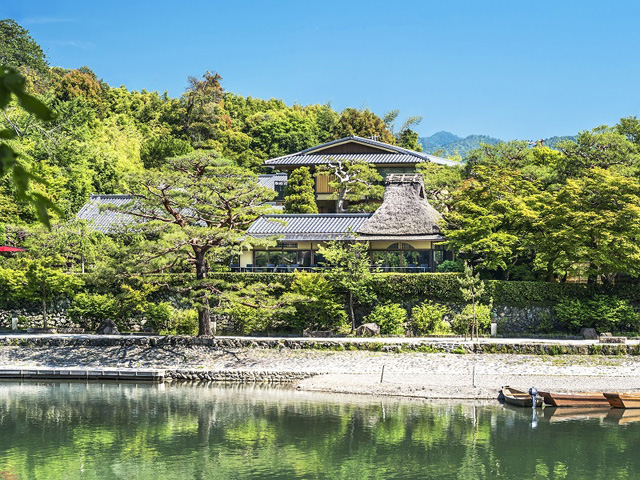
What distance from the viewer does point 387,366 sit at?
27.9m

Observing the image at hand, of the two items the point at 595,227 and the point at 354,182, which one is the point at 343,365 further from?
the point at 354,182

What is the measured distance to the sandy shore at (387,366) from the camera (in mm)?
25500

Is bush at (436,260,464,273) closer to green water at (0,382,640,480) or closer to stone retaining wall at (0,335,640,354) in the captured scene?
stone retaining wall at (0,335,640,354)

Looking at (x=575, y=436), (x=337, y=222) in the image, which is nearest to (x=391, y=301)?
(x=337, y=222)

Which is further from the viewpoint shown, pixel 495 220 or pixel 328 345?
pixel 495 220

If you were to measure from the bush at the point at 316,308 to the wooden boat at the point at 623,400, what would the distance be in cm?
1187

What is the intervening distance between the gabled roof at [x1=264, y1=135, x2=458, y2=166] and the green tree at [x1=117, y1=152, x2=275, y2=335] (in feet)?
60.6

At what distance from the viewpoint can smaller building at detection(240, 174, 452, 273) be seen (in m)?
34.5

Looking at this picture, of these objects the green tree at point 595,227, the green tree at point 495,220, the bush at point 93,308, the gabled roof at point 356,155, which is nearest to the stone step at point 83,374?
the bush at point 93,308

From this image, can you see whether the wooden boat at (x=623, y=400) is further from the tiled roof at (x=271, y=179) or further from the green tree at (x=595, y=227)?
the tiled roof at (x=271, y=179)

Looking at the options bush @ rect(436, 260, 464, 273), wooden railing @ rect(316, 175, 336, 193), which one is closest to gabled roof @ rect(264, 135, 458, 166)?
wooden railing @ rect(316, 175, 336, 193)

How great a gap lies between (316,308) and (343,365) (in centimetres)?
415

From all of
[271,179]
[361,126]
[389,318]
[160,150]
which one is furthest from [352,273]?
[361,126]

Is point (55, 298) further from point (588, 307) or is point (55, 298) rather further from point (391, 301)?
point (588, 307)
